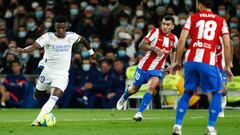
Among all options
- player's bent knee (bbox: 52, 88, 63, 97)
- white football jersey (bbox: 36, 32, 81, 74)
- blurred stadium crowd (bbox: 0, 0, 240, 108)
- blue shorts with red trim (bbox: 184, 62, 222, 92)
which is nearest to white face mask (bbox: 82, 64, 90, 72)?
blurred stadium crowd (bbox: 0, 0, 240, 108)

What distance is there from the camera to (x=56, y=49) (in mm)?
16312

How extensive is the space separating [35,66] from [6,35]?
9.36ft

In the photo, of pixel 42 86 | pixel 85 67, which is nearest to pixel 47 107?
pixel 42 86

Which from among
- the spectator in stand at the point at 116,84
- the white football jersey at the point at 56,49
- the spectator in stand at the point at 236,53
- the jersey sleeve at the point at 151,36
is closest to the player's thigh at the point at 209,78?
the white football jersey at the point at 56,49

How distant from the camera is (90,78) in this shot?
2617 cm

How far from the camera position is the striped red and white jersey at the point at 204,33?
1298 cm

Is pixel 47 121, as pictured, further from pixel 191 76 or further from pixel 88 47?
pixel 191 76

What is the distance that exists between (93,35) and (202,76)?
51.5 feet

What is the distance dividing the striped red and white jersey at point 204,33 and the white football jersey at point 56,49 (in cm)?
395

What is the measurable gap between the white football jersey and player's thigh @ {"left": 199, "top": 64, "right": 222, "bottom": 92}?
13.6ft

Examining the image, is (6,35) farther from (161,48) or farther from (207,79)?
(207,79)

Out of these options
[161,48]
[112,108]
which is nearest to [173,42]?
[161,48]

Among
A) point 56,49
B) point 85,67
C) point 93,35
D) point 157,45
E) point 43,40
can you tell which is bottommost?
point 85,67

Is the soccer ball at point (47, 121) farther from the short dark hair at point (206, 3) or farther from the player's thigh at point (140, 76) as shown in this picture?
the short dark hair at point (206, 3)
